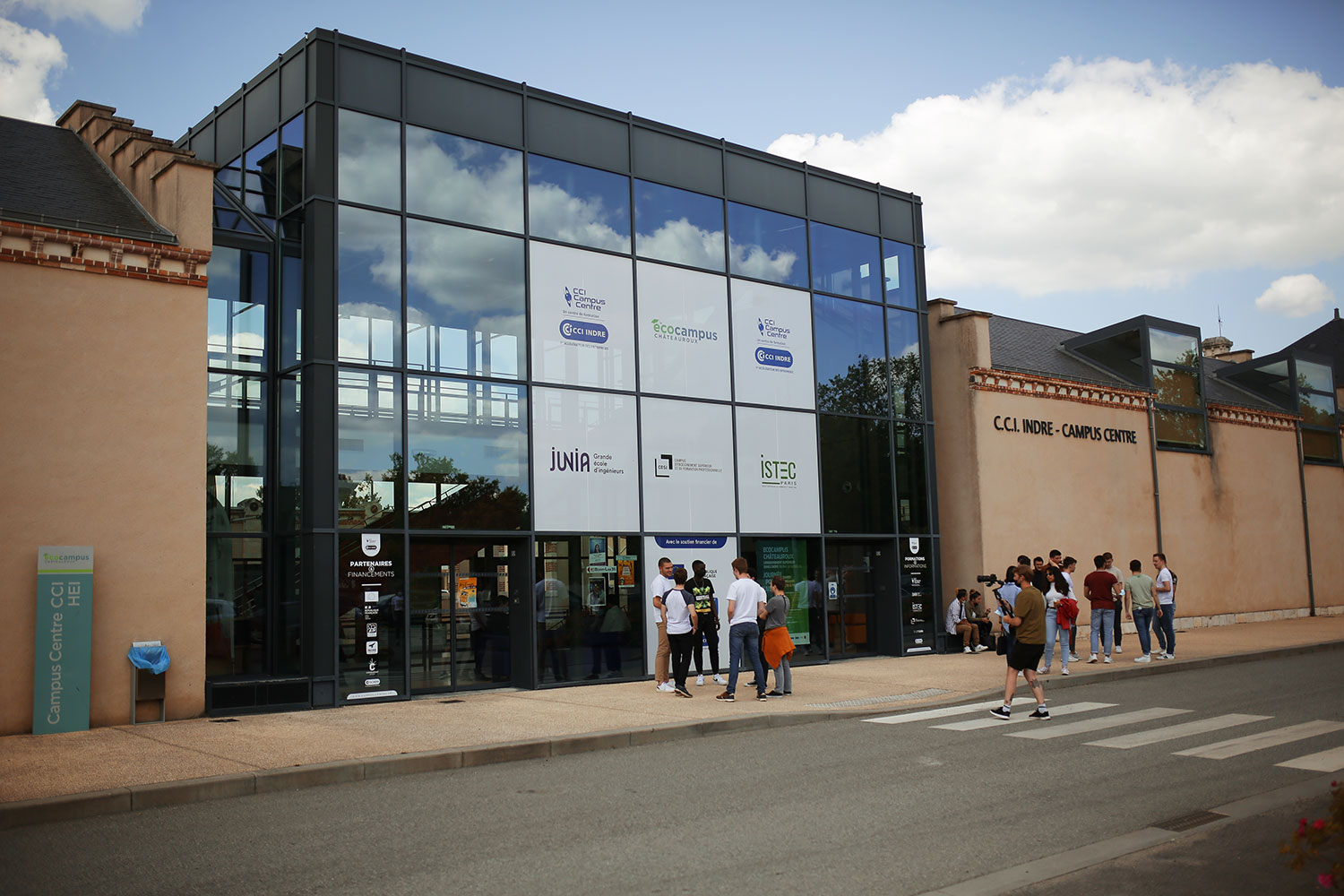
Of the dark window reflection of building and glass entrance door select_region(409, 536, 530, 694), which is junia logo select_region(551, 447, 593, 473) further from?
glass entrance door select_region(409, 536, 530, 694)

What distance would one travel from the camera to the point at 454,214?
51.8 ft

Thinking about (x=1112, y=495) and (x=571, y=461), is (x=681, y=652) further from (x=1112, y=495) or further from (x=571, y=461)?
(x=1112, y=495)

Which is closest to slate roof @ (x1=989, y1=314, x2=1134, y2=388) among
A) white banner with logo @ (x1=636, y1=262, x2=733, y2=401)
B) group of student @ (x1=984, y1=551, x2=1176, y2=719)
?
group of student @ (x1=984, y1=551, x2=1176, y2=719)

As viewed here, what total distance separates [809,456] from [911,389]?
3255mm

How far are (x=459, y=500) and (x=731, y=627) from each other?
4339 millimetres

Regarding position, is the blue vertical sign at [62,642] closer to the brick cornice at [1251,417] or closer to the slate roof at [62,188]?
the slate roof at [62,188]

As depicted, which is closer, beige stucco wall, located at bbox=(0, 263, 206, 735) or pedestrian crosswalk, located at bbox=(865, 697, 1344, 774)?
pedestrian crosswalk, located at bbox=(865, 697, 1344, 774)

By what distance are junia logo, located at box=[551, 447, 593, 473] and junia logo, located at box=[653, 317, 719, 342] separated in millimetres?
2583

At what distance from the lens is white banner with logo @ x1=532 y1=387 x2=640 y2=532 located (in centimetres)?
1605

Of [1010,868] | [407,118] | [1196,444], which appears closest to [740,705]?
[1010,868]

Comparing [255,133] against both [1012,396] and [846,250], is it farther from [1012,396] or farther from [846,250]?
[1012,396]

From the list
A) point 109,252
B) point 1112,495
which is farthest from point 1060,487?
point 109,252

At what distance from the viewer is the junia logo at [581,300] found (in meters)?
16.8

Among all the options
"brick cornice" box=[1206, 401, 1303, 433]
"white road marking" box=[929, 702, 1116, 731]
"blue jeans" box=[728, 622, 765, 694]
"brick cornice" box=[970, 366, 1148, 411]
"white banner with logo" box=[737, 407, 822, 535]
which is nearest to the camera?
"white road marking" box=[929, 702, 1116, 731]
